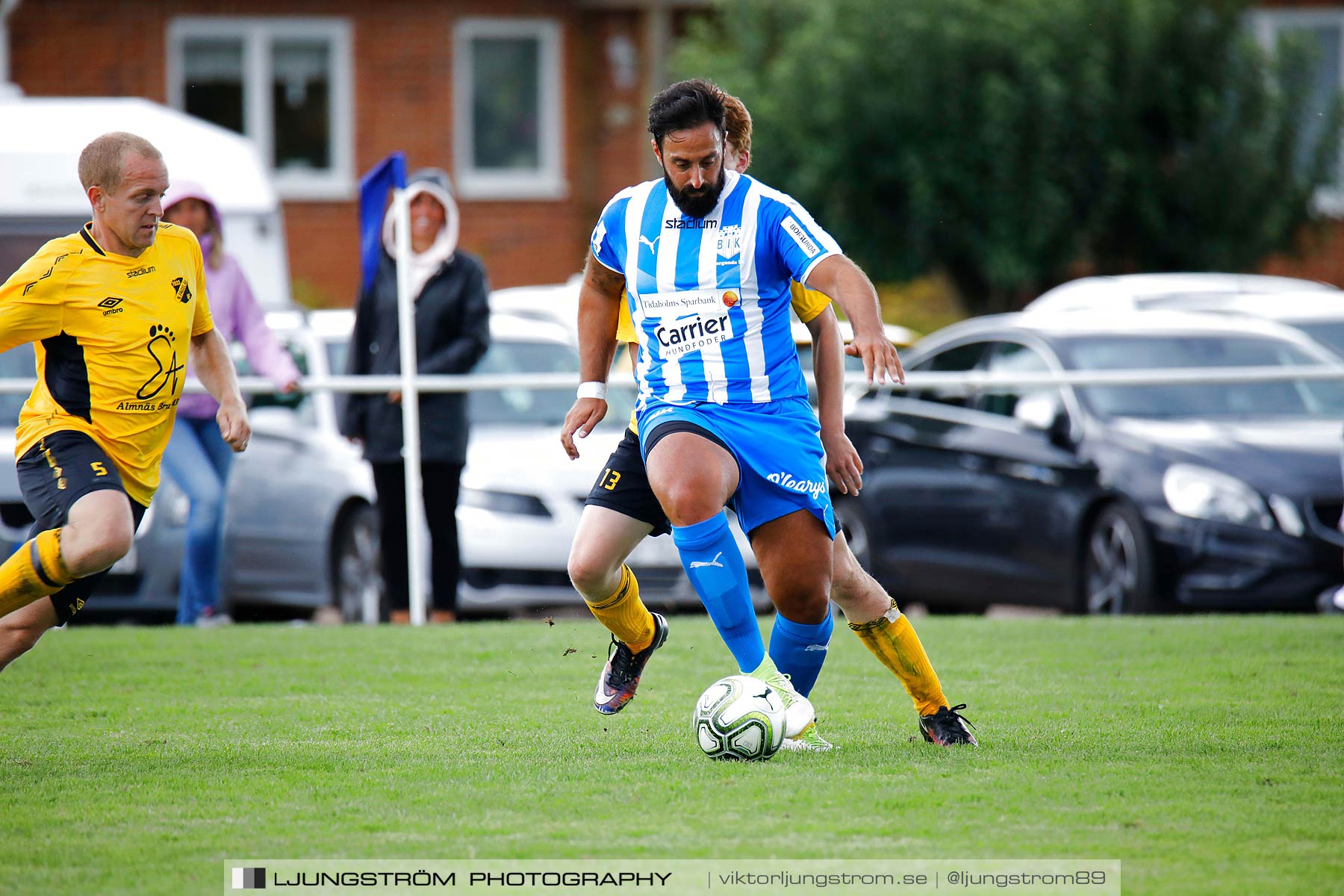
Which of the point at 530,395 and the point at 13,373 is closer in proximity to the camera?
the point at 13,373

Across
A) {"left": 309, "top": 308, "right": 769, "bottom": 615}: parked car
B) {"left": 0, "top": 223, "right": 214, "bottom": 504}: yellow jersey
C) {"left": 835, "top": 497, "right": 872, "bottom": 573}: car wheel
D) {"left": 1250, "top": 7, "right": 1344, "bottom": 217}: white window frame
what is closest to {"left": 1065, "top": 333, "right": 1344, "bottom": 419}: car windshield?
{"left": 835, "top": 497, "right": 872, "bottom": 573}: car wheel

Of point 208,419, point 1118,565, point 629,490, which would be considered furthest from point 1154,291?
point 629,490

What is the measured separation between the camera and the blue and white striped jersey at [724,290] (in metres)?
5.62

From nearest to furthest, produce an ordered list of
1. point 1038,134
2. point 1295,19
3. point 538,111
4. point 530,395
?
point 530,395
point 1038,134
point 538,111
point 1295,19

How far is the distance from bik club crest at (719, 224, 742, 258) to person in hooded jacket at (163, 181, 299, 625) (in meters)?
4.59

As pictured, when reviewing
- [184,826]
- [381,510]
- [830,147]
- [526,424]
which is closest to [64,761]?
[184,826]

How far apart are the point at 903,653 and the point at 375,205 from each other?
5648 millimetres

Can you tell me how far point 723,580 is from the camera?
18.4ft

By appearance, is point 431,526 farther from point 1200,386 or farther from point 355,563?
point 1200,386

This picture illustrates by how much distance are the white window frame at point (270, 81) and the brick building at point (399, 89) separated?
0.07ft

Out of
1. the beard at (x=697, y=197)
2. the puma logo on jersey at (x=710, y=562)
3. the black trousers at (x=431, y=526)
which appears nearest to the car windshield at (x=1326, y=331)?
the black trousers at (x=431, y=526)

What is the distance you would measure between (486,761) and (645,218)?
67.7 inches

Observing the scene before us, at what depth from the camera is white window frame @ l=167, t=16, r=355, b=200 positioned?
23359 millimetres

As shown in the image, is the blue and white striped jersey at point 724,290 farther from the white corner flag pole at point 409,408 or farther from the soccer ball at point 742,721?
the white corner flag pole at point 409,408
